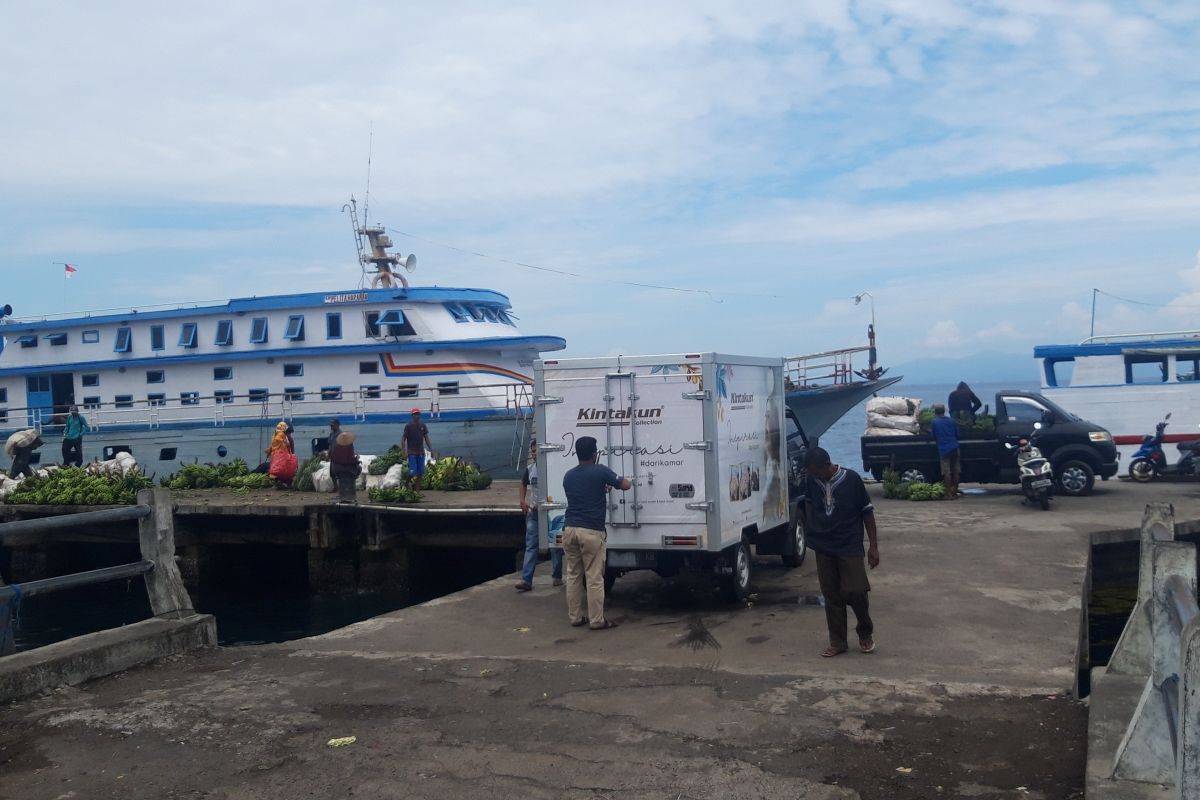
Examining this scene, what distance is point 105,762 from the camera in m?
6.12

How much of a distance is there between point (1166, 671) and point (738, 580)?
5963mm

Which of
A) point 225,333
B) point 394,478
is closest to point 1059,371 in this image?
point 394,478

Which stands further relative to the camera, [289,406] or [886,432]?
[289,406]

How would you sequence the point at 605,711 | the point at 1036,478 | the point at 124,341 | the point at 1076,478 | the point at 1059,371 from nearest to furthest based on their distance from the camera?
1. the point at 605,711
2. the point at 1036,478
3. the point at 1076,478
4. the point at 1059,371
5. the point at 124,341

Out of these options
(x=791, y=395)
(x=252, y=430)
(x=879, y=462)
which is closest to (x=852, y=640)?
(x=879, y=462)

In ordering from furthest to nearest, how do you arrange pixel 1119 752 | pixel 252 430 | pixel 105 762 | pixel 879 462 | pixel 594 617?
pixel 252 430
pixel 879 462
pixel 594 617
pixel 105 762
pixel 1119 752

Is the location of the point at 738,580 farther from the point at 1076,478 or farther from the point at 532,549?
the point at 1076,478

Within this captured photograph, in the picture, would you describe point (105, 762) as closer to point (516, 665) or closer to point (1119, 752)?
point (516, 665)

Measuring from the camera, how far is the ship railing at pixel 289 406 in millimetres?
25484

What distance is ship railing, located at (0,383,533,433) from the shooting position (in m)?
25.5

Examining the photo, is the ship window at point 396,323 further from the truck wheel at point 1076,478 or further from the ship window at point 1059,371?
the truck wheel at point 1076,478

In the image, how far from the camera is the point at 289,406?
27.5m

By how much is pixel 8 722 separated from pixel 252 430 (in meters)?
21.0

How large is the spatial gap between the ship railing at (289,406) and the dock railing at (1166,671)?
59.9 ft
